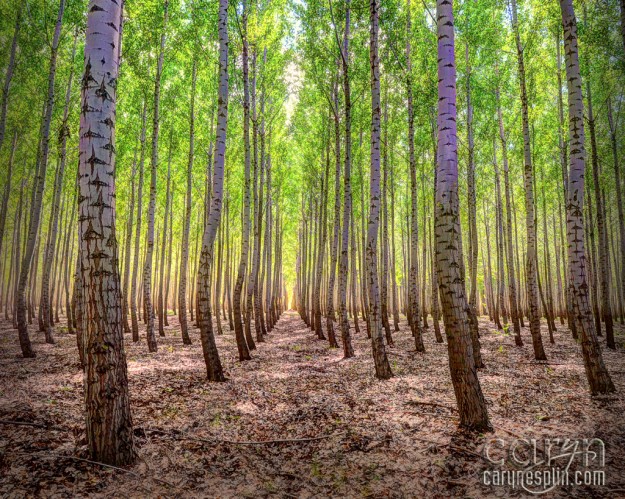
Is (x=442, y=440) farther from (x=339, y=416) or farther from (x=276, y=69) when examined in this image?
(x=276, y=69)

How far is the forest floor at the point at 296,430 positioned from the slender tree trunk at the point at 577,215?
2.18 feet

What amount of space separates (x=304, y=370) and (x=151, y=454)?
5.07 metres

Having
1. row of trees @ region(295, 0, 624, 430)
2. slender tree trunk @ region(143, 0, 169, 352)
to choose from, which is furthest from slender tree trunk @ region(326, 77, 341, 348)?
slender tree trunk @ region(143, 0, 169, 352)

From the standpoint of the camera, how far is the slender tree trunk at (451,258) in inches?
175

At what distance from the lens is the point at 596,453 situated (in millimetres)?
3828

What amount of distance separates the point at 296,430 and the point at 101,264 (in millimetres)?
3317

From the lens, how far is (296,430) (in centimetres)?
494

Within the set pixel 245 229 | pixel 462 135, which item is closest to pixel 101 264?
pixel 245 229

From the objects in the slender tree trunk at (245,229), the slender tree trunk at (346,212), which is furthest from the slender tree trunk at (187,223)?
the slender tree trunk at (346,212)

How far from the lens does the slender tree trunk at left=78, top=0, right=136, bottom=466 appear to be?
3.58 metres

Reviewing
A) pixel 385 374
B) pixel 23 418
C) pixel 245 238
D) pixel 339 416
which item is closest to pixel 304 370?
pixel 385 374

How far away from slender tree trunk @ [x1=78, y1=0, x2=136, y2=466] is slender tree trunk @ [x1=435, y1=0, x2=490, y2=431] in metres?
3.79

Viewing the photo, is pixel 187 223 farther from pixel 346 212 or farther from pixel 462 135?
pixel 462 135

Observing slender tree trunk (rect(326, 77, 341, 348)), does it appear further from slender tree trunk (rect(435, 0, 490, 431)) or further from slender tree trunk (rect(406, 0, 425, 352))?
slender tree trunk (rect(435, 0, 490, 431))
